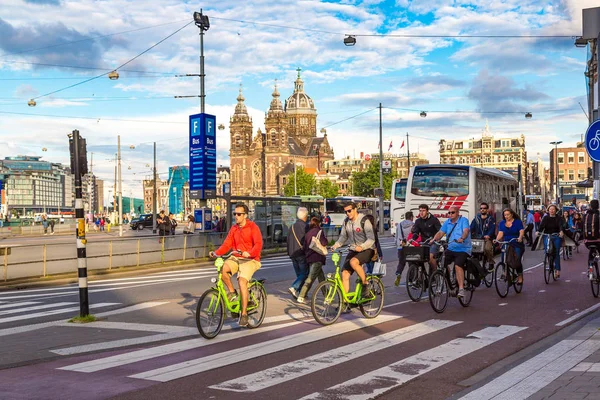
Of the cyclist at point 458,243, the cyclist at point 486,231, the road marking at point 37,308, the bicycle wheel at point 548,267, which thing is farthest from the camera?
the bicycle wheel at point 548,267

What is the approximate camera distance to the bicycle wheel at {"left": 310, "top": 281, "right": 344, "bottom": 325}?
1062 cm

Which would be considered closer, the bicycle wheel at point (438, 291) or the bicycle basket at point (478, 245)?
the bicycle wheel at point (438, 291)

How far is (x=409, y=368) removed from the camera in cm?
777

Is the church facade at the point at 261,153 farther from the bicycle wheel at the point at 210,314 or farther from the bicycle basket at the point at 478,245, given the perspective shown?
the bicycle wheel at the point at 210,314

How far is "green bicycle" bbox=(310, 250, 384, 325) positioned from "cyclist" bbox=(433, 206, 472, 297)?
1907mm

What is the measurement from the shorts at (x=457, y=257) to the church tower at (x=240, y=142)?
169751 millimetres

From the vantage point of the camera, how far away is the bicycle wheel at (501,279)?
14.2 m

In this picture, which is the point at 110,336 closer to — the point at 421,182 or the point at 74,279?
the point at 74,279

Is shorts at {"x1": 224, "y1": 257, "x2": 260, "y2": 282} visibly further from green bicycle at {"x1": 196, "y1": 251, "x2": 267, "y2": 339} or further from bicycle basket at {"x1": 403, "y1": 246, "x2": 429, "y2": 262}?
bicycle basket at {"x1": 403, "y1": 246, "x2": 429, "y2": 262}

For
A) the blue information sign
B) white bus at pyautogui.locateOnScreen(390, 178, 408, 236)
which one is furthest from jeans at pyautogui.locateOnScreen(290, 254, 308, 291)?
white bus at pyautogui.locateOnScreen(390, 178, 408, 236)

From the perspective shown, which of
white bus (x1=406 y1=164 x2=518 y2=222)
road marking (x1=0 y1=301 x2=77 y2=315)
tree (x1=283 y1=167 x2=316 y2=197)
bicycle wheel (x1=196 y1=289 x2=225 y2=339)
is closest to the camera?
bicycle wheel (x1=196 y1=289 x2=225 y2=339)

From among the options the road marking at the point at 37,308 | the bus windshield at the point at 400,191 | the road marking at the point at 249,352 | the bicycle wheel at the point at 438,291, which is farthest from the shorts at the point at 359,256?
the bus windshield at the point at 400,191

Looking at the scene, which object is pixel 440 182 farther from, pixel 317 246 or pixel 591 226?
pixel 317 246

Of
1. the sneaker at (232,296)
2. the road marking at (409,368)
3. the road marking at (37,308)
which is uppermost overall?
the sneaker at (232,296)
